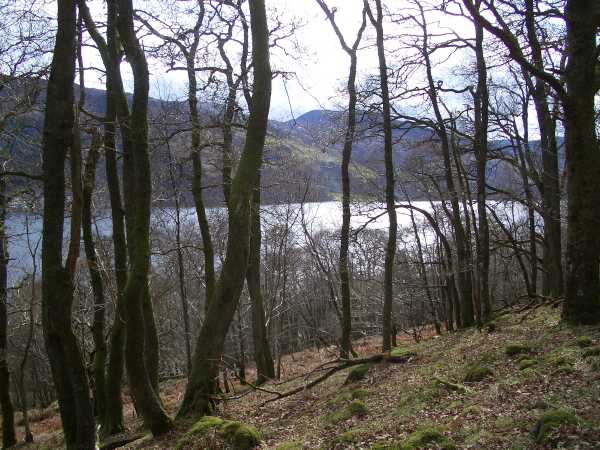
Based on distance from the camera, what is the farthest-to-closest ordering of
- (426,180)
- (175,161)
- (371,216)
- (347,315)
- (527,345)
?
(426,180), (347,315), (371,216), (175,161), (527,345)

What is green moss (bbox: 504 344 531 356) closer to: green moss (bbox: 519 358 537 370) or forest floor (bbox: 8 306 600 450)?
forest floor (bbox: 8 306 600 450)

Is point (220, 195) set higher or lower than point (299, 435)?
higher

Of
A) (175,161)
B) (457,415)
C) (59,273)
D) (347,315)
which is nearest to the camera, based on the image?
(457,415)

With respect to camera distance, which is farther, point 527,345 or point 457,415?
point 527,345

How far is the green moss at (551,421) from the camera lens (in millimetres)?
4176

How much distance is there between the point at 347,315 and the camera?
45.8 ft

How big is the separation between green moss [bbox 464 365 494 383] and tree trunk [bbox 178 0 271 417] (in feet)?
11.5

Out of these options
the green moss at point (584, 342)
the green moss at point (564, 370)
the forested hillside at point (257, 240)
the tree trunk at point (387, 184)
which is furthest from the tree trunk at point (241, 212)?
the tree trunk at point (387, 184)

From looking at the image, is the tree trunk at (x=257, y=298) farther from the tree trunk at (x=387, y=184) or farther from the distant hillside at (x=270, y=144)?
the tree trunk at (x=387, y=184)

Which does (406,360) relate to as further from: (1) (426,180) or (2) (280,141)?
(1) (426,180)

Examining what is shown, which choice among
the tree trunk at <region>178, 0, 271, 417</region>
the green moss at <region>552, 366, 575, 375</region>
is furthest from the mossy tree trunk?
the green moss at <region>552, 366, 575, 375</region>

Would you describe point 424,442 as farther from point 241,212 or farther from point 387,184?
point 387,184

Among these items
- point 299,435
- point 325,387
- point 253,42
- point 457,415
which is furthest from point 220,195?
point 457,415

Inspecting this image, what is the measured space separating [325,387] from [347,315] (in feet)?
13.1
